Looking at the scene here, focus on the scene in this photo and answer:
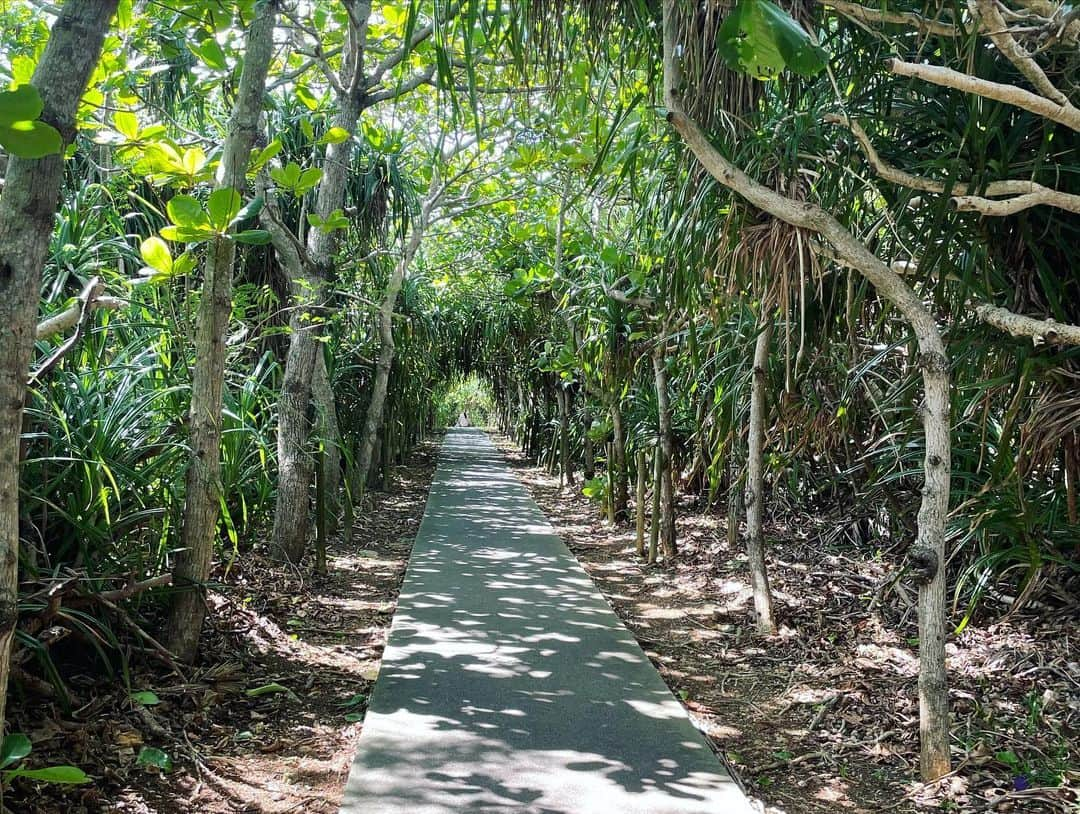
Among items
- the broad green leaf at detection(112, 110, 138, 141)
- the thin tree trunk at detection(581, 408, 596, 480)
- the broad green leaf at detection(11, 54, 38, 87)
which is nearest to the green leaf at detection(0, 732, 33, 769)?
the broad green leaf at detection(11, 54, 38, 87)

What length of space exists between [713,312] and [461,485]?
8.38m

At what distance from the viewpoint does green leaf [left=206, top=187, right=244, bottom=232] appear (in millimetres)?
2508

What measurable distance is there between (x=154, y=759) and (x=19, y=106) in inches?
89.4

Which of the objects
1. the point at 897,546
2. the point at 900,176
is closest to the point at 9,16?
the point at 900,176

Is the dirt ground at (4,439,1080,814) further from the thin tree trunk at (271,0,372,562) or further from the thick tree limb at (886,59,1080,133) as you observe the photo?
the thick tree limb at (886,59,1080,133)

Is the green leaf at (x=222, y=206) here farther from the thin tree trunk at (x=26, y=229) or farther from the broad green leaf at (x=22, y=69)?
the thin tree trunk at (x=26, y=229)

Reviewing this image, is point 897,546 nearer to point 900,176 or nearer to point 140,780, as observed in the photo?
point 900,176

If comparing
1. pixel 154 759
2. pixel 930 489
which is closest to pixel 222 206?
pixel 154 759

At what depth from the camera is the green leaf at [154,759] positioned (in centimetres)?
279

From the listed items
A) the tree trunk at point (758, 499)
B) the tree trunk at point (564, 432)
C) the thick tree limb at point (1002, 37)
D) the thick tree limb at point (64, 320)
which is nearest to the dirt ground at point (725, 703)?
the tree trunk at point (758, 499)

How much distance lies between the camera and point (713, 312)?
4395 millimetres

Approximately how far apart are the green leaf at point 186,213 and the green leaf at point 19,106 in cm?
136

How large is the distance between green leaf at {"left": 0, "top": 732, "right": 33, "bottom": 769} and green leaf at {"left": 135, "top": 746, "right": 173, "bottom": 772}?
92 cm

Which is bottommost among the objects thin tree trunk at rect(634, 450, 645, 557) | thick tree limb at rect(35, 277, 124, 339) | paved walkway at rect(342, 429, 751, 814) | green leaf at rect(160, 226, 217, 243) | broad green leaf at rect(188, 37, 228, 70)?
paved walkway at rect(342, 429, 751, 814)
